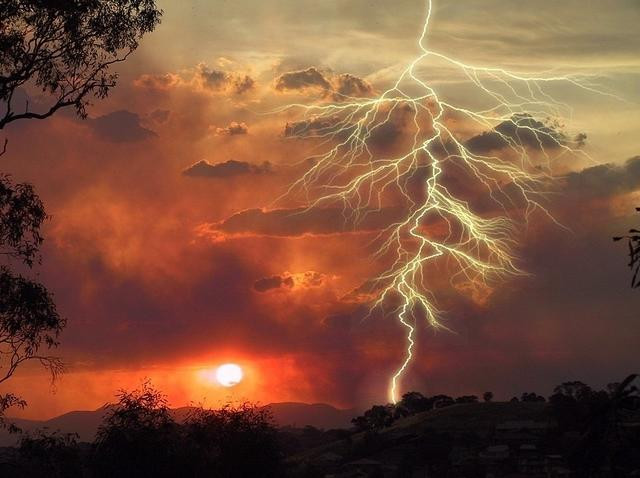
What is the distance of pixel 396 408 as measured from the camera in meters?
161

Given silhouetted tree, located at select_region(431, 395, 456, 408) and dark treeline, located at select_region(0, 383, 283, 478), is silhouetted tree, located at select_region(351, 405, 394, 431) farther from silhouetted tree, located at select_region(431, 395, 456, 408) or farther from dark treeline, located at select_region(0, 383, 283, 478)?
dark treeline, located at select_region(0, 383, 283, 478)

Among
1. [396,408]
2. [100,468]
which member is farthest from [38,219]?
[396,408]

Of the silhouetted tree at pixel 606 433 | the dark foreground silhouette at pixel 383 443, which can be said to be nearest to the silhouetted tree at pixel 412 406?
the dark foreground silhouette at pixel 383 443

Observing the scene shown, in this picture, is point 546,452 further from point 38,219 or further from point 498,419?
point 38,219

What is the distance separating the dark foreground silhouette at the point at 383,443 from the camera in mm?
8023

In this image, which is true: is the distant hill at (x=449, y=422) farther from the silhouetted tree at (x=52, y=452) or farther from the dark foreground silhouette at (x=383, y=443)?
the silhouetted tree at (x=52, y=452)

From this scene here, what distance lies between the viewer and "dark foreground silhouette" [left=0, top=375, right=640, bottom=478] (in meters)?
8.02

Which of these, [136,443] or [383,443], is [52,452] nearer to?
[136,443]

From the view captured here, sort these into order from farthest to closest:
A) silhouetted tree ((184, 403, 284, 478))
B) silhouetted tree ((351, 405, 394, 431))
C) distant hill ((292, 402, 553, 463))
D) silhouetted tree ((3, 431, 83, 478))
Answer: silhouetted tree ((351, 405, 394, 431)), distant hill ((292, 402, 553, 463)), silhouetted tree ((184, 403, 284, 478)), silhouetted tree ((3, 431, 83, 478))

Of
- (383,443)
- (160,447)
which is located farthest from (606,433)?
(383,443)

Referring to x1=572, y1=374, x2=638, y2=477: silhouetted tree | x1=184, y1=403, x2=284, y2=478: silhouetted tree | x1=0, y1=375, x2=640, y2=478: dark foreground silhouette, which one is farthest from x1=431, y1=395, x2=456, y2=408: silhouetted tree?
x1=572, y1=374, x2=638, y2=477: silhouetted tree

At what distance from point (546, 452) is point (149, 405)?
7282cm

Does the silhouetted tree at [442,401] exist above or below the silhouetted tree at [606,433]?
above

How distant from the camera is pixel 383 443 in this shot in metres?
123
